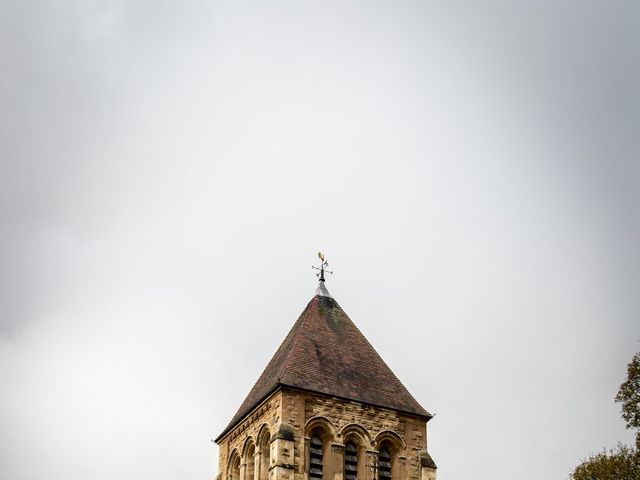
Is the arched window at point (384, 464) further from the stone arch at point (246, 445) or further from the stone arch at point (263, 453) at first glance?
the stone arch at point (246, 445)

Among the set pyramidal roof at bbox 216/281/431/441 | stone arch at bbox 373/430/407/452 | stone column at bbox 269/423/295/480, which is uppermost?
pyramidal roof at bbox 216/281/431/441

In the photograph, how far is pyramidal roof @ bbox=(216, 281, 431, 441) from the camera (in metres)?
26.5

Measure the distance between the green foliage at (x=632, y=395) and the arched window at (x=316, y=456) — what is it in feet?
31.7

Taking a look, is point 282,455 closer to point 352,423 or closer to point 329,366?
point 352,423

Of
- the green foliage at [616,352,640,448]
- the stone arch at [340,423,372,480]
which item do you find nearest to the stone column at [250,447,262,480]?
the stone arch at [340,423,372,480]

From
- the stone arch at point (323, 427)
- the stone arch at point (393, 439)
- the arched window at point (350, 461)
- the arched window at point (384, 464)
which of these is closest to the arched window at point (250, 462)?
the stone arch at point (323, 427)

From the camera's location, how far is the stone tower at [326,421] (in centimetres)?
2503

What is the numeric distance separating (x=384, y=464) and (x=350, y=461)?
110cm

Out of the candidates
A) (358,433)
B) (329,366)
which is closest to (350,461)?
(358,433)

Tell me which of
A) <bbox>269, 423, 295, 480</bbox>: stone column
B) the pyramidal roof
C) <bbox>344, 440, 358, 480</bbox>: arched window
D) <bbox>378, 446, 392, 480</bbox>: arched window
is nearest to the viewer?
<bbox>269, 423, 295, 480</bbox>: stone column

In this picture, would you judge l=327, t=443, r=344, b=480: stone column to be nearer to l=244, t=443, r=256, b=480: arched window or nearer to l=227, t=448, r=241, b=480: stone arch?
l=244, t=443, r=256, b=480: arched window

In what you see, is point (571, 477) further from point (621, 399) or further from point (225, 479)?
point (225, 479)

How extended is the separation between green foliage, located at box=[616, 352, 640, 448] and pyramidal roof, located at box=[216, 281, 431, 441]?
6.23 metres

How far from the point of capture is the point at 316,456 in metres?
25.2
